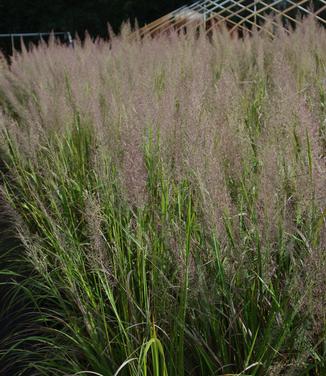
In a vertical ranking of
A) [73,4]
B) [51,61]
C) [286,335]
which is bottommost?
[286,335]

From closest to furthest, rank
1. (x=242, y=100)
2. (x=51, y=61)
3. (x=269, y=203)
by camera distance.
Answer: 1. (x=269, y=203)
2. (x=242, y=100)
3. (x=51, y=61)

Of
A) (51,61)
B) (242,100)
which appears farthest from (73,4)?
(242,100)

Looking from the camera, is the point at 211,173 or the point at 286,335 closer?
the point at 211,173

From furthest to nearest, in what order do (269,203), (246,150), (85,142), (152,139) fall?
(85,142) < (152,139) < (246,150) < (269,203)

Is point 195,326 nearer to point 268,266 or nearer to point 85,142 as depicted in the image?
point 268,266

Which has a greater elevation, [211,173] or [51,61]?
[51,61]

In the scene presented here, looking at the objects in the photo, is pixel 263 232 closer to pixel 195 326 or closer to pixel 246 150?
pixel 195 326

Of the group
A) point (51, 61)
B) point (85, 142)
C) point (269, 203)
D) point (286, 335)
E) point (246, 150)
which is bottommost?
point (286, 335)

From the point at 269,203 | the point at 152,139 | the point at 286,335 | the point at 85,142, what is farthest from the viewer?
the point at 85,142

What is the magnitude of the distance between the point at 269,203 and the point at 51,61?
14.5ft

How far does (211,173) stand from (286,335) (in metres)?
0.49

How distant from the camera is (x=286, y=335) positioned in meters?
1.56

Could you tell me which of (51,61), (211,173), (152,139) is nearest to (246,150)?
(152,139)

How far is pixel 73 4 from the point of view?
21.5 meters
